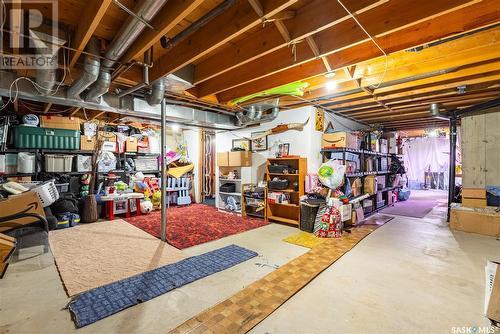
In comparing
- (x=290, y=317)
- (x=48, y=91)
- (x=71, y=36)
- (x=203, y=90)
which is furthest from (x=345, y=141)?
(x=48, y=91)

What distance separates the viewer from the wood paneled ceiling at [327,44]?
1.91 metres

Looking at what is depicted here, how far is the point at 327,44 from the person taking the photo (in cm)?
241

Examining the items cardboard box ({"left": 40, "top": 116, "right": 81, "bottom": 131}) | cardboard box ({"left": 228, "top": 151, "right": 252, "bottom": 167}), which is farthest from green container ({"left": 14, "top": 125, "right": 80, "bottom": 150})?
cardboard box ({"left": 228, "top": 151, "right": 252, "bottom": 167})

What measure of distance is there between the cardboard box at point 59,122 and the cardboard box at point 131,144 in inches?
43.2

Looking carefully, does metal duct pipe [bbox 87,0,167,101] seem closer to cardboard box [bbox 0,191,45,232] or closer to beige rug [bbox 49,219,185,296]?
cardboard box [bbox 0,191,45,232]

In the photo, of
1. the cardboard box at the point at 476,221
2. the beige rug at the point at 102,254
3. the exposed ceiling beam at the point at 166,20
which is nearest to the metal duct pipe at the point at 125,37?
the exposed ceiling beam at the point at 166,20

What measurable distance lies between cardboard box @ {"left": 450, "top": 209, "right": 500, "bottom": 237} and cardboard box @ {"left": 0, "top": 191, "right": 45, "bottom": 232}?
702 cm

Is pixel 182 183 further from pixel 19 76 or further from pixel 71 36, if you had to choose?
pixel 71 36

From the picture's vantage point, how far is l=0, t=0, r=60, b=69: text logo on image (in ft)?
6.46

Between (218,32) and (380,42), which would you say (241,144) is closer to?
(218,32)

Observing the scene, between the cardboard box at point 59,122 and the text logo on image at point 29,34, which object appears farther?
the cardboard box at point 59,122

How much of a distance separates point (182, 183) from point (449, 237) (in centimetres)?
634

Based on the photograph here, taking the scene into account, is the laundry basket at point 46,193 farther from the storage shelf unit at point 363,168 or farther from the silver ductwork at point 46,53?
the storage shelf unit at point 363,168

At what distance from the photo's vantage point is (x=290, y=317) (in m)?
1.81
